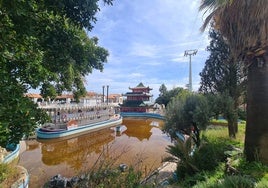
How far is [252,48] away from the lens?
21.3 feet

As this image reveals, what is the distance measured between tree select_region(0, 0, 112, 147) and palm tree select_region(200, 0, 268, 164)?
15.2 feet

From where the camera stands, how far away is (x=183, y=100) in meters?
12.7

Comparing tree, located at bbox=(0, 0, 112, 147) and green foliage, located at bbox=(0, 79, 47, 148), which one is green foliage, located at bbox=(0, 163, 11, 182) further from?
green foliage, located at bbox=(0, 79, 47, 148)

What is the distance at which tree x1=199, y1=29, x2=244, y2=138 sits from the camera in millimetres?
11680

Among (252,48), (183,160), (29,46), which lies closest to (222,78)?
(252,48)

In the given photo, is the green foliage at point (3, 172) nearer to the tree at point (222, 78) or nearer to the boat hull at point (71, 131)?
the tree at point (222, 78)

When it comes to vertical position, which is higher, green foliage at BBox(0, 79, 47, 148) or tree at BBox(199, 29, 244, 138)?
tree at BBox(199, 29, 244, 138)

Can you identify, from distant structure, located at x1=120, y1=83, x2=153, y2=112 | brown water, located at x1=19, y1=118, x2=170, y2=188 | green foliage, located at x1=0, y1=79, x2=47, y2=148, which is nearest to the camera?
green foliage, located at x1=0, y1=79, x2=47, y2=148

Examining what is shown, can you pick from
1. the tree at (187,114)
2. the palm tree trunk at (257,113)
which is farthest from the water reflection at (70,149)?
the palm tree trunk at (257,113)

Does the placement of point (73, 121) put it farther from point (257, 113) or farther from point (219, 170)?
point (257, 113)

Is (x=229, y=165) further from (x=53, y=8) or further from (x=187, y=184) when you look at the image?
(x=53, y=8)

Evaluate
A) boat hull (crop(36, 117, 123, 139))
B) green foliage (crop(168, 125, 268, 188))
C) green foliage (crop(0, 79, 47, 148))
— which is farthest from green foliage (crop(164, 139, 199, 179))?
boat hull (crop(36, 117, 123, 139))

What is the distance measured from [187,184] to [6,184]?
661 cm

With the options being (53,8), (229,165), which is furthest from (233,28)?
(53,8)
